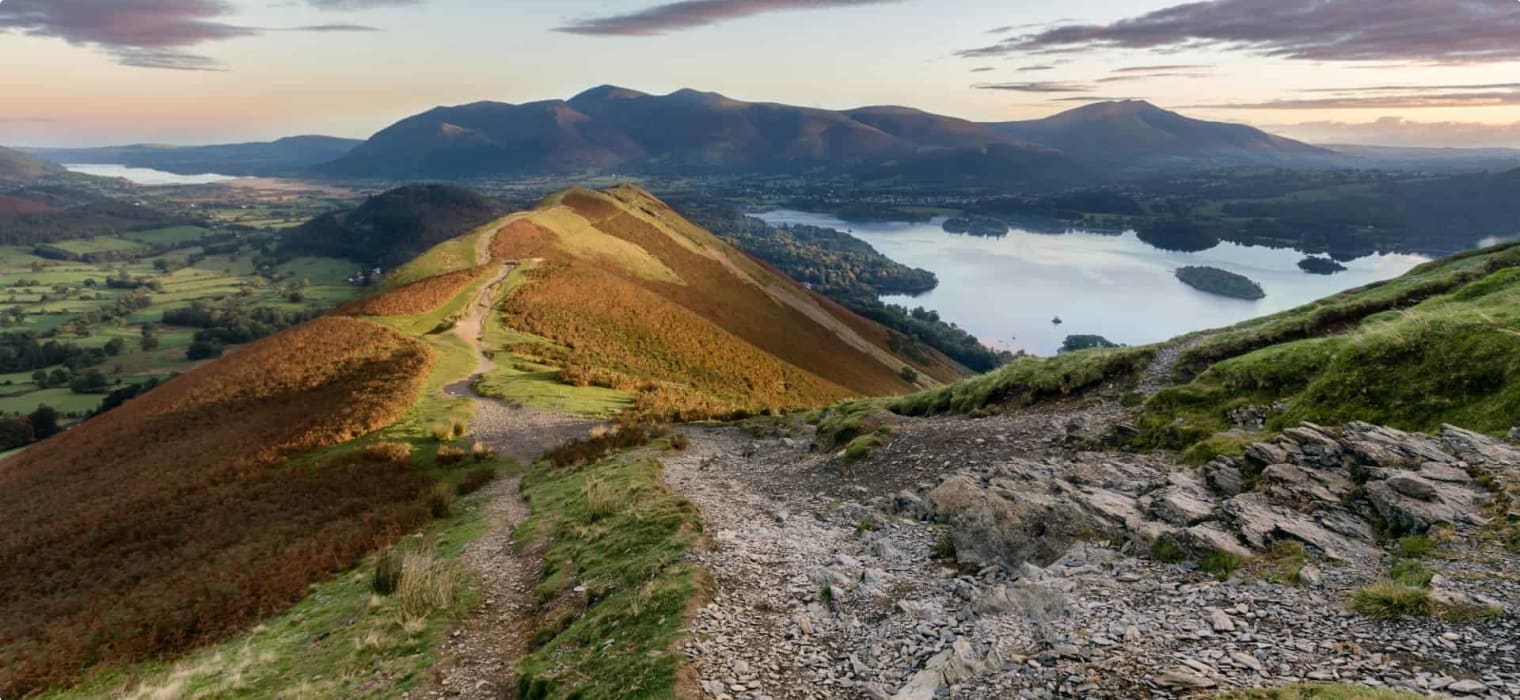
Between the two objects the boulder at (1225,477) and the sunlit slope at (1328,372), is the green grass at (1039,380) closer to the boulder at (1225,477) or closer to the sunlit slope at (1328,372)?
the sunlit slope at (1328,372)

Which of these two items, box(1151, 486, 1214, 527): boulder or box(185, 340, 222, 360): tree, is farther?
box(185, 340, 222, 360): tree

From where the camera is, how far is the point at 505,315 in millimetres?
57875

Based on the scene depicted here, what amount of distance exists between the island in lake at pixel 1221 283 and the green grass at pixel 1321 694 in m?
195

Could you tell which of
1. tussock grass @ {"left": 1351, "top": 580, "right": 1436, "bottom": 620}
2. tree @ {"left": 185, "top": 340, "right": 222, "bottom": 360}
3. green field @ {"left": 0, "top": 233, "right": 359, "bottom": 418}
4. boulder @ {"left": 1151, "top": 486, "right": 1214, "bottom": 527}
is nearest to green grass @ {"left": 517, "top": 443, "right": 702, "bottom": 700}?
boulder @ {"left": 1151, "top": 486, "right": 1214, "bottom": 527}

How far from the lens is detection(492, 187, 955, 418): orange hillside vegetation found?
51.7 m

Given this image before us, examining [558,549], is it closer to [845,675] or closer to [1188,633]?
[845,675]

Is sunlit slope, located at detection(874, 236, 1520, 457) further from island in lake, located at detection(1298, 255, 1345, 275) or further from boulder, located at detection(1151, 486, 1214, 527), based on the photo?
island in lake, located at detection(1298, 255, 1345, 275)

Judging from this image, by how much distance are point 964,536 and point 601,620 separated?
22.6ft

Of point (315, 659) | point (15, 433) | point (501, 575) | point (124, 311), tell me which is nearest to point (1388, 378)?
point (501, 575)

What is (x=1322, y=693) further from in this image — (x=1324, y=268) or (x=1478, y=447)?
(x=1324, y=268)

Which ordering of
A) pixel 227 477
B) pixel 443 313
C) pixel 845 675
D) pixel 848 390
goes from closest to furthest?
1. pixel 845 675
2. pixel 227 477
3. pixel 443 313
4. pixel 848 390

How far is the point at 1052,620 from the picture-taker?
9445mm

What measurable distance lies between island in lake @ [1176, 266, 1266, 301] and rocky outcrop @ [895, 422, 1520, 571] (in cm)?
18739

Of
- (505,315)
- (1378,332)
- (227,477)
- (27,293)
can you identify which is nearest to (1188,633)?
(1378,332)
